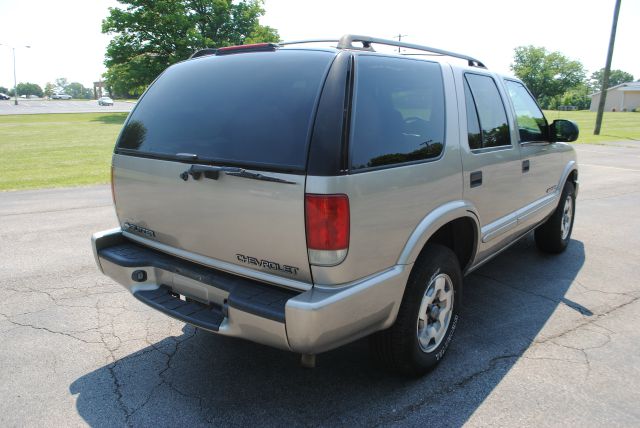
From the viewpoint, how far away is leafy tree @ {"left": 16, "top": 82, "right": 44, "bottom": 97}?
164 m

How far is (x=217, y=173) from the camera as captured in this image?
2514mm

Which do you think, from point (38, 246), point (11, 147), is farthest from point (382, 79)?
point (11, 147)

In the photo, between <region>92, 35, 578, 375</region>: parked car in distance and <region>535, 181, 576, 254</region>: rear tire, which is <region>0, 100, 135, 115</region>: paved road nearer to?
<region>92, 35, 578, 375</region>: parked car in distance

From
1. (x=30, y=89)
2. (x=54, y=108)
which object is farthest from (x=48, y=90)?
(x=54, y=108)

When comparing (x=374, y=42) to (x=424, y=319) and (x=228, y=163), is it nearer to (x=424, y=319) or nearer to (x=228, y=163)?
(x=228, y=163)

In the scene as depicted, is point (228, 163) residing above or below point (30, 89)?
below

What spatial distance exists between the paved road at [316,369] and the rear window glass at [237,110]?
4.49ft

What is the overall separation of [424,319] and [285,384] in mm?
932

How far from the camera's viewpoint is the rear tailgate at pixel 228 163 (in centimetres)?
237

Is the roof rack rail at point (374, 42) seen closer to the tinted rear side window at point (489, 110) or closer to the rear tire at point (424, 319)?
the tinted rear side window at point (489, 110)

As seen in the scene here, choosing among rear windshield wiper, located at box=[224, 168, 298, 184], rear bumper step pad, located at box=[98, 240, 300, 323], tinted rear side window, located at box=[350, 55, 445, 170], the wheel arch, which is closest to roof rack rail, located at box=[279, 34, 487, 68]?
tinted rear side window, located at box=[350, 55, 445, 170]

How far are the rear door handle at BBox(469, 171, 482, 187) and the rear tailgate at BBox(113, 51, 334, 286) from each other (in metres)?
1.33

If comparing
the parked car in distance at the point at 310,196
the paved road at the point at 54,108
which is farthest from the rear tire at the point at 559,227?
the paved road at the point at 54,108

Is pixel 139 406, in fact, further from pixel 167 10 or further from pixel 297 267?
pixel 167 10
